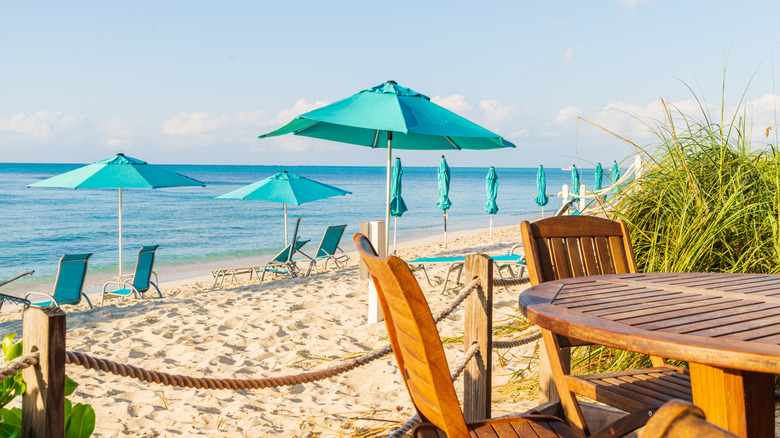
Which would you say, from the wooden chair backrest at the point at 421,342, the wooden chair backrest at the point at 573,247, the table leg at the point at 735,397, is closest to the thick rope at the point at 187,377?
the wooden chair backrest at the point at 573,247

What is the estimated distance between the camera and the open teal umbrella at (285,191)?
33.4 feet

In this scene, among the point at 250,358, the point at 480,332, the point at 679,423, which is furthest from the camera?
the point at 250,358

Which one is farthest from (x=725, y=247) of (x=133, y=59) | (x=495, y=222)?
(x=133, y=59)

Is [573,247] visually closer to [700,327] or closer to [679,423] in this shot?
[700,327]

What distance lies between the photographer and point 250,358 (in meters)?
4.48

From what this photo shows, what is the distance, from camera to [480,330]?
233cm

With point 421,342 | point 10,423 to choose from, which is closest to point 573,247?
point 421,342

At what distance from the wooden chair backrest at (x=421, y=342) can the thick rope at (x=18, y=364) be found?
0.80 metres

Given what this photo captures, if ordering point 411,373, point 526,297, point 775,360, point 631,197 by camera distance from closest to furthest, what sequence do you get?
point 775,360
point 411,373
point 526,297
point 631,197

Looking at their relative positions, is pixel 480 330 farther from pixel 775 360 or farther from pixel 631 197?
pixel 631 197

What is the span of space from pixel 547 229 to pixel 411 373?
1114mm

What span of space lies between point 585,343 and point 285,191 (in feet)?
29.2

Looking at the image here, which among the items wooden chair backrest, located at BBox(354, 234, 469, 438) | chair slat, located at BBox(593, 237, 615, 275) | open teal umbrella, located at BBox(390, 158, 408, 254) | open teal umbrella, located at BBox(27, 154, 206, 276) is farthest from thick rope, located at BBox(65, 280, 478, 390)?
open teal umbrella, located at BBox(390, 158, 408, 254)

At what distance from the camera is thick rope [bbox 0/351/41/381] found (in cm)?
119
